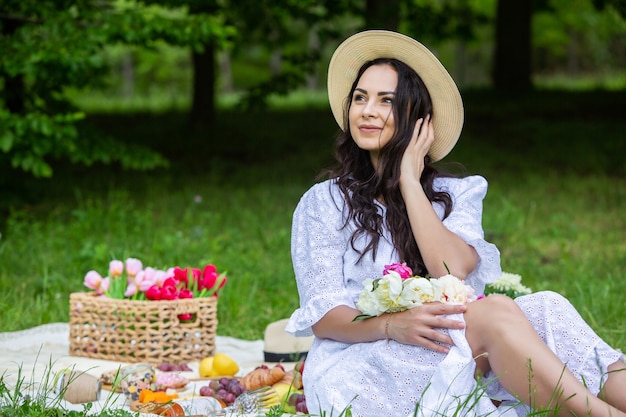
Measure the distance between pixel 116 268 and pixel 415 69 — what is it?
6.46ft

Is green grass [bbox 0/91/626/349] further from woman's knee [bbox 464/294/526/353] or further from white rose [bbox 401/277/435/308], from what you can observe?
white rose [bbox 401/277/435/308]

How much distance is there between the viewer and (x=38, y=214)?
332 inches

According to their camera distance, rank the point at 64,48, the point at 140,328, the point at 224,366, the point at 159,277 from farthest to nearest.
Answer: the point at 64,48 < the point at 159,277 < the point at 140,328 < the point at 224,366

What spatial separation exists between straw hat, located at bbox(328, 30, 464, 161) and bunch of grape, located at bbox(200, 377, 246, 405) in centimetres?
118

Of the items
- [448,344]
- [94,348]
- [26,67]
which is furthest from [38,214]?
[448,344]

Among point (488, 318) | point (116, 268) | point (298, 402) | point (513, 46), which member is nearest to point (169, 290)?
point (116, 268)

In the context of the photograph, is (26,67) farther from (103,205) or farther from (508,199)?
(508,199)

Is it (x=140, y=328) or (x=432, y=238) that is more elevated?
(x=432, y=238)

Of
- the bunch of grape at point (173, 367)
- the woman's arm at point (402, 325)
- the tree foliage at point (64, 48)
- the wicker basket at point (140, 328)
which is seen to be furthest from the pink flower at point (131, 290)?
the tree foliage at point (64, 48)

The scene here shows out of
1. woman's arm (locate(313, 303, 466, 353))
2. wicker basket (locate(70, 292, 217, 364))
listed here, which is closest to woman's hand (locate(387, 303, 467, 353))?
woman's arm (locate(313, 303, 466, 353))

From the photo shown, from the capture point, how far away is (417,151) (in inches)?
148

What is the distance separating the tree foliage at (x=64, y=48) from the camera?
22.6 ft

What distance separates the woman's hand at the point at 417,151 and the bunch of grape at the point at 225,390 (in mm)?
1128

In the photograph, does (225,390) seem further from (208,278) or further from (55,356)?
(55,356)
